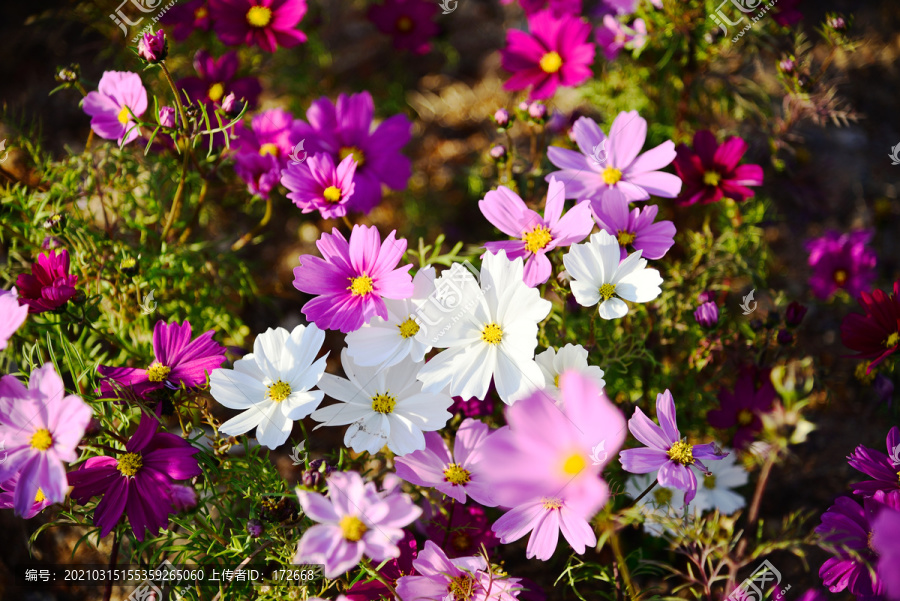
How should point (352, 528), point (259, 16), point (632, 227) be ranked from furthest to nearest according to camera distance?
point (259, 16), point (632, 227), point (352, 528)

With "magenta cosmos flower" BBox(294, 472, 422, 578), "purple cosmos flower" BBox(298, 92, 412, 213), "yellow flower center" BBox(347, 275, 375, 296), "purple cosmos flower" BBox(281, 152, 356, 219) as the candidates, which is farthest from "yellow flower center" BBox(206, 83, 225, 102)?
"magenta cosmos flower" BBox(294, 472, 422, 578)

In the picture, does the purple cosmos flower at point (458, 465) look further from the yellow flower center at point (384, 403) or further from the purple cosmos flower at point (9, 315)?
the purple cosmos flower at point (9, 315)

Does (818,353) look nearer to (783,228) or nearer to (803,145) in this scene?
(783,228)

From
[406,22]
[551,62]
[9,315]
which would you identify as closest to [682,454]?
[551,62]

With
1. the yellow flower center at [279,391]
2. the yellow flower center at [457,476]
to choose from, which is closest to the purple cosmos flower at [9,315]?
the yellow flower center at [279,391]

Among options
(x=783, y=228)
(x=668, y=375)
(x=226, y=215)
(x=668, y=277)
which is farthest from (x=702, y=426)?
(x=226, y=215)

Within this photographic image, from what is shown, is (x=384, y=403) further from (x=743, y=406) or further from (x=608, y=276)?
(x=743, y=406)

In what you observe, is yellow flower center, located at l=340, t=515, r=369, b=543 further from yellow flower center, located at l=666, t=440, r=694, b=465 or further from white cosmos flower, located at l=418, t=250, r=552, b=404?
yellow flower center, located at l=666, t=440, r=694, b=465
